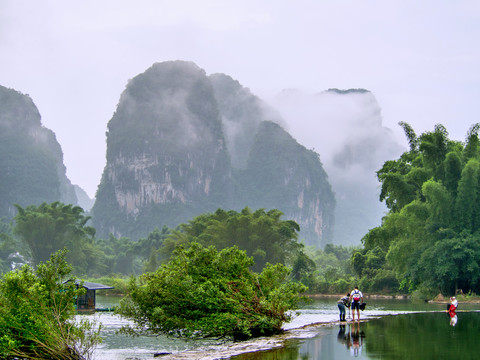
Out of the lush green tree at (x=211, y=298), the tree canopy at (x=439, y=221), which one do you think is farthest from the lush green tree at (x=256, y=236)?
the lush green tree at (x=211, y=298)

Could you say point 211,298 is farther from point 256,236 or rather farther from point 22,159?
point 22,159

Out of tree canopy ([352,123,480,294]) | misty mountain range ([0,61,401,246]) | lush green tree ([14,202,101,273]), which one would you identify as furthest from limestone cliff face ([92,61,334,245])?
tree canopy ([352,123,480,294])

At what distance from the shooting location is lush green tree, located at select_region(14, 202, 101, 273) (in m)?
79.1

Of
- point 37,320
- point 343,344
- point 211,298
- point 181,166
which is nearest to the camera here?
point 37,320

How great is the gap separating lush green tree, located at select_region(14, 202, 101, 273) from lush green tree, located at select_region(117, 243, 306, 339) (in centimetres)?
6504

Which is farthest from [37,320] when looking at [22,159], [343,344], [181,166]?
[22,159]

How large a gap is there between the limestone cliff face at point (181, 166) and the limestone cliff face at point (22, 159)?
15783 millimetres

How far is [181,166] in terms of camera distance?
17062 centimetres

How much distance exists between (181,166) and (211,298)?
155293 mm

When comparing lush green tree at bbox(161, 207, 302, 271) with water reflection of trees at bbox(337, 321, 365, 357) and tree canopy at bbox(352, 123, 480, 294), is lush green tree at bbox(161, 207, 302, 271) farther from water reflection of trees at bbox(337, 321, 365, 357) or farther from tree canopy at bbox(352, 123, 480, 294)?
water reflection of trees at bbox(337, 321, 365, 357)

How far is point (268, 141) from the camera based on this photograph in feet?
635

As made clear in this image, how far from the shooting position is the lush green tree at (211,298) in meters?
16.3

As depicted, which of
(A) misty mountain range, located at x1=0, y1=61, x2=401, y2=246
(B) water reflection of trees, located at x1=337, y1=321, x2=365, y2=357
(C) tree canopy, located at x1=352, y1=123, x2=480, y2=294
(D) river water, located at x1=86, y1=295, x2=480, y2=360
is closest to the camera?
(D) river water, located at x1=86, y1=295, x2=480, y2=360

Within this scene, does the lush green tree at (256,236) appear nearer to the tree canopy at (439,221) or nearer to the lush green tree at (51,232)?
the lush green tree at (51,232)
